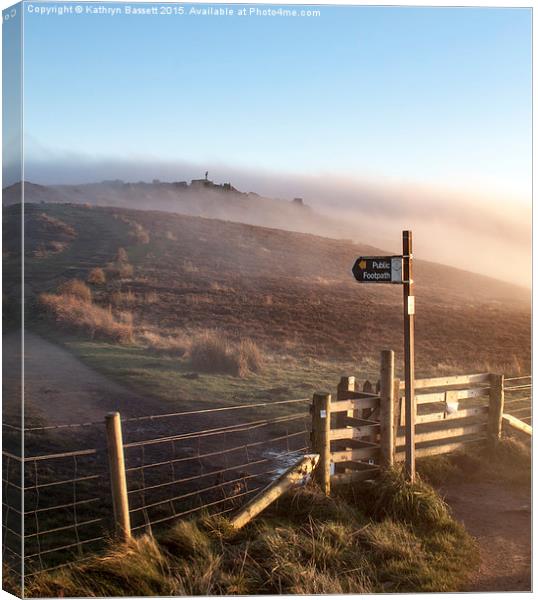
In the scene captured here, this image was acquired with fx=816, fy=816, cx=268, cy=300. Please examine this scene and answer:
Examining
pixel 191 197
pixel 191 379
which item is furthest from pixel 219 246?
pixel 191 379

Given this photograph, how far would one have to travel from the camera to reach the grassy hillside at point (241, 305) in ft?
49.9

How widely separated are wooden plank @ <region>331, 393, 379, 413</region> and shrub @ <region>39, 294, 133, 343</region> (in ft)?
28.5

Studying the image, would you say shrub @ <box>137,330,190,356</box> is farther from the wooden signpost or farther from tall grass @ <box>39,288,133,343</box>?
the wooden signpost

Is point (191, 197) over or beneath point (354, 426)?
over

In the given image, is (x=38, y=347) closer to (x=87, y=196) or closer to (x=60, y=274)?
(x=60, y=274)

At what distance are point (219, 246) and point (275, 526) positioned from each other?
1430 centimetres

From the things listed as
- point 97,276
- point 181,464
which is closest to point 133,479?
point 181,464

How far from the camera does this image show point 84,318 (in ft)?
Result: 52.0

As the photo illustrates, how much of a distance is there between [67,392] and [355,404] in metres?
6.98

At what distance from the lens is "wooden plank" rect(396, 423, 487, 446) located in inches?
342

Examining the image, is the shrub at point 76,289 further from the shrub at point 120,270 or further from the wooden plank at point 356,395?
the wooden plank at point 356,395

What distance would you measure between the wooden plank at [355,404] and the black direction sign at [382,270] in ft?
4.51

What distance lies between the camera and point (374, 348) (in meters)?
17.4

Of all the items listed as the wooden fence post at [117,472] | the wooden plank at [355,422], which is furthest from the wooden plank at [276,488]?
the wooden plank at [355,422]
